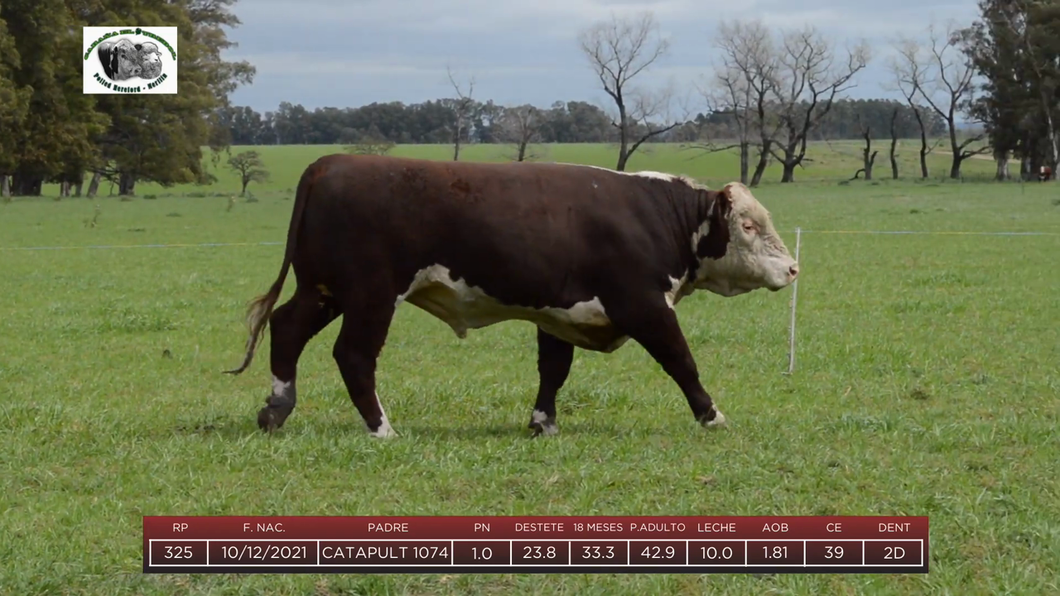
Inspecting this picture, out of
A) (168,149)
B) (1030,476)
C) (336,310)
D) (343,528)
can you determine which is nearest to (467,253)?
(336,310)

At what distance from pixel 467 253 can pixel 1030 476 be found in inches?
133

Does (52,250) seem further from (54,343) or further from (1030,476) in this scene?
(1030,476)

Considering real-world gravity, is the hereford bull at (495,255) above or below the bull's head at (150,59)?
below

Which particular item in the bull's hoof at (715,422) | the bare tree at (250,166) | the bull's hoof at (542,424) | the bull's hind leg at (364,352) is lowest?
the bare tree at (250,166)

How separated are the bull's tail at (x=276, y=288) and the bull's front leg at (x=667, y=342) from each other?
6.40ft

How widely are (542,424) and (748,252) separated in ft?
5.73

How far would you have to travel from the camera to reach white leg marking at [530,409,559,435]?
7928 mm

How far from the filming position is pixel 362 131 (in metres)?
53.6

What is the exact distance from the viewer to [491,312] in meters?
7.81

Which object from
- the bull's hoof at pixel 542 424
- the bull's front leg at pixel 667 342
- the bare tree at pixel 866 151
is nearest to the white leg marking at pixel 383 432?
the bull's hoof at pixel 542 424

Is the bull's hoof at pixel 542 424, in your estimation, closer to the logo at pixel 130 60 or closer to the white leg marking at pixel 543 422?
the white leg marking at pixel 543 422

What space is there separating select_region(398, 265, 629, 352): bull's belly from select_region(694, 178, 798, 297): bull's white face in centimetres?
85

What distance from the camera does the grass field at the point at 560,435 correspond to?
208 inches

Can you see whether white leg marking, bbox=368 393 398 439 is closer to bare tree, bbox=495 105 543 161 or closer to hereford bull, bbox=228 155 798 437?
hereford bull, bbox=228 155 798 437
